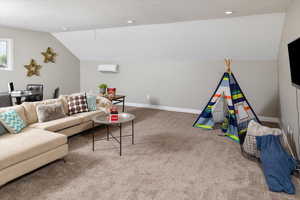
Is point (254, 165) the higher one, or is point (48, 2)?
point (48, 2)

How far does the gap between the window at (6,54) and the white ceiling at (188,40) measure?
1479 millimetres

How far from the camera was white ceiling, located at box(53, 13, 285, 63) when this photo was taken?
452 centimetres

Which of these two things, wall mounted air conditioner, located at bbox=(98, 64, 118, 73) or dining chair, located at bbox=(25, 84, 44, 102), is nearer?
dining chair, located at bbox=(25, 84, 44, 102)

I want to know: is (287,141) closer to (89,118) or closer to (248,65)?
(248,65)

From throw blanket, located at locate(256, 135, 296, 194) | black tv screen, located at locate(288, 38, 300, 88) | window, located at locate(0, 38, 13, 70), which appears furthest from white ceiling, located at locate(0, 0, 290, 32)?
throw blanket, located at locate(256, 135, 296, 194)

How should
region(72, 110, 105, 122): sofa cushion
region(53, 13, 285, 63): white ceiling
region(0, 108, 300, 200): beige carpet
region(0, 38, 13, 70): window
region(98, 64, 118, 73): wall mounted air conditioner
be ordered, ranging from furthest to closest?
region(98, 64, 118, 73): wall mounted air conditioner → region(0, 38, 13, 70): window → region(53, 13, 285, 63): white ceiling → region(72, 110, 105, 122): sofa cushion → region(0, 108, 300, 200): beige carpet

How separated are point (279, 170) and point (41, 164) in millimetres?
2941

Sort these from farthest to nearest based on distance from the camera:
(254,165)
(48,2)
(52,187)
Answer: (48,2) → (254,165) → (52,187)

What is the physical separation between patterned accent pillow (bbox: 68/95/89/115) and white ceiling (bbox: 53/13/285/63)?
7.78 ft

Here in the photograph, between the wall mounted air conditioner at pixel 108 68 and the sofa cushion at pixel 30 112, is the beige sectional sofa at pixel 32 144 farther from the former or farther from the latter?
the wall mounted air conditioner at pixel 108 68

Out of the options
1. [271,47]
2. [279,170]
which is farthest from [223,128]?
[271,47]

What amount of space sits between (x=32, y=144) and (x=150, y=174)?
1.53 meters

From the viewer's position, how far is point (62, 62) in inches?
295

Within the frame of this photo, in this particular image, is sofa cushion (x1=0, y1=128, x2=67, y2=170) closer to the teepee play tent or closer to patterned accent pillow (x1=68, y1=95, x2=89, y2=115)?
patterned accent pillow (x1=68, y1=95, x2=89, y2=115)
